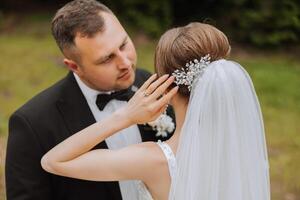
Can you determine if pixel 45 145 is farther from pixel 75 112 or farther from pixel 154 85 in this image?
pixel 154 85

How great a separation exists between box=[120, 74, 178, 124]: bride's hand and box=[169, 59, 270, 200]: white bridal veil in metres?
0.14

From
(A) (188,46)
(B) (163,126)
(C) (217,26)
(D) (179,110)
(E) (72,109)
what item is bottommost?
(C) (217,26)

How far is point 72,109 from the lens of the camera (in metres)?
2.95

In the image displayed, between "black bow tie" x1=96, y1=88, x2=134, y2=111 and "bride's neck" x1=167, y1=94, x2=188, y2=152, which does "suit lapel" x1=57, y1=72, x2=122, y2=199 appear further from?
"bride's neck" x1=167, y1=94, x2=188, y2=152

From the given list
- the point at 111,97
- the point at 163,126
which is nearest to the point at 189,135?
the point at 163,126

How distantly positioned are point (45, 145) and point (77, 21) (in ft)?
2.21

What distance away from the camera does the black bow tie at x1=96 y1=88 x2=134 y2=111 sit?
119 inches

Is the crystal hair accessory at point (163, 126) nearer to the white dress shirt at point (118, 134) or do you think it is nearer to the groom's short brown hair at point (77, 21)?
the white dress shirt at point (118, 134)

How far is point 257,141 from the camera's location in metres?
2.58

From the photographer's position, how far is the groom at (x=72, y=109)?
2805mm

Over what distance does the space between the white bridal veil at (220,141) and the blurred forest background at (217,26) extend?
3.69m

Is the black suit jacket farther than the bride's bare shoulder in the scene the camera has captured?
Yes

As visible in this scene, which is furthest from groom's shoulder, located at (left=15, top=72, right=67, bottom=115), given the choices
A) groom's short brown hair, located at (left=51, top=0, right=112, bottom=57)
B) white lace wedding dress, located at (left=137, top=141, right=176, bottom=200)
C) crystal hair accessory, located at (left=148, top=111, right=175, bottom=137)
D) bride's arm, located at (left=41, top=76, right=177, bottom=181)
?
white lace wedding dress, located at (left=137, top=141, right=176, bottom=200)

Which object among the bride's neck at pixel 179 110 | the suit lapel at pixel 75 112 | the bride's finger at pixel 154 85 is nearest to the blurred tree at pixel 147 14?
the suit lapel at pixel 75 112
